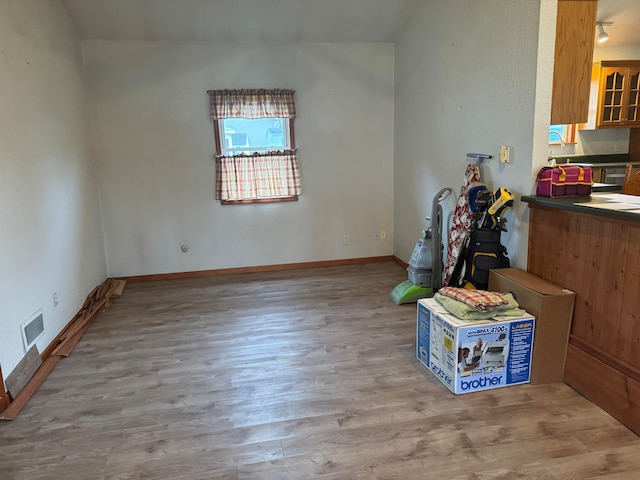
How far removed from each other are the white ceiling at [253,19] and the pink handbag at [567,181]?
2.62m

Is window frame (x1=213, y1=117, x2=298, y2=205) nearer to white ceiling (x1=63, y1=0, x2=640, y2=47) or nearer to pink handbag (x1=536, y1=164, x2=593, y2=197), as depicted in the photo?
white ceiling (x1=63, y1=0, x2=640, y2=47)

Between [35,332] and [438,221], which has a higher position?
[438,221]

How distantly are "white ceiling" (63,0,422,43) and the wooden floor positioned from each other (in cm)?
290

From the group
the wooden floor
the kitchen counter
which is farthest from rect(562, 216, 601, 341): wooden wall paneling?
the wooden floor

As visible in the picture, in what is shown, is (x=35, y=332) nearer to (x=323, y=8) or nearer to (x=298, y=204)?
(x=298, y=204)

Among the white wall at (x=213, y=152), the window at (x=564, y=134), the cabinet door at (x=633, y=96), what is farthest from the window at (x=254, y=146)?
the cabinet door at (x=633, y=96)

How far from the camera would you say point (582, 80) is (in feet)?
9.09

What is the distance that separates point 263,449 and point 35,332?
6.33 ft

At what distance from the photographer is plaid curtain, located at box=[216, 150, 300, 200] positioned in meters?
4.81

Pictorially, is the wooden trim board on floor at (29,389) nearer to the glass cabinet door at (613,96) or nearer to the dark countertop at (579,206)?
the dark countertop at (579,206)

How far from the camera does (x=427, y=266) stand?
3895mm

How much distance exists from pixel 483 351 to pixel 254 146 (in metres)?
3.37

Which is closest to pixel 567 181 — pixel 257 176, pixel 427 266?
pixel 427 266

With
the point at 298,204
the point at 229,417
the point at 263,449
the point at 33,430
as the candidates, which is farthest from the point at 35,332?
the point at 298,204
